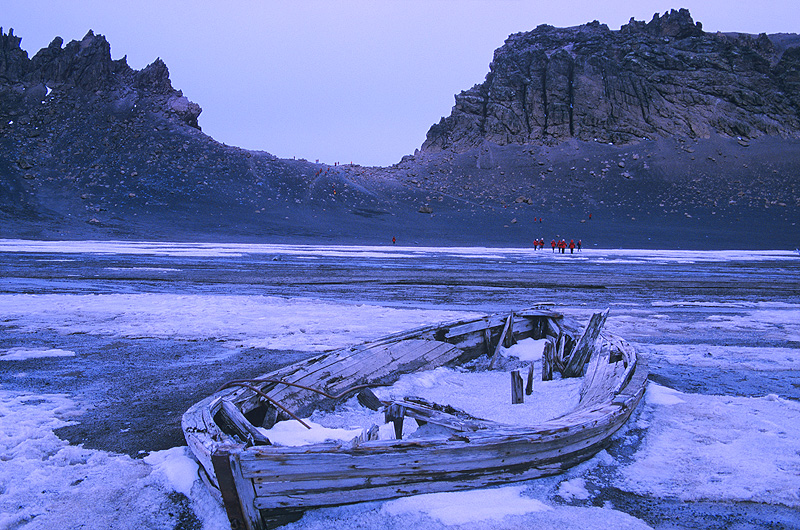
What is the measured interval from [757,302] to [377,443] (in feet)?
43.4

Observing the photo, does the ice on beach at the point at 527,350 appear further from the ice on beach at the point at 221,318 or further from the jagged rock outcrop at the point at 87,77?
the jagged rock outcrop at the point at 87,77

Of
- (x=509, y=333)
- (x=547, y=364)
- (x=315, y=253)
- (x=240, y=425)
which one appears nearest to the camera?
(x=240, y=425)

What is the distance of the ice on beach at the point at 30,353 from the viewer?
662 centimetres

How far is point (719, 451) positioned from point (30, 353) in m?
7.51

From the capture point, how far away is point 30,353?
6.84 m

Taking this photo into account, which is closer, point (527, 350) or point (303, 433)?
point (303, 433)

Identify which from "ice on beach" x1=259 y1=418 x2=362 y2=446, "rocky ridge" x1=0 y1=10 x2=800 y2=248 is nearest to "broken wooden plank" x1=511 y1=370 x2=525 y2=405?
"ice on beach" x1=259 y1=418 x2=362 y2=446

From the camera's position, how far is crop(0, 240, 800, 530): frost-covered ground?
10.3 feet

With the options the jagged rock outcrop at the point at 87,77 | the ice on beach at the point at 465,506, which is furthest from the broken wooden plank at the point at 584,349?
the jagged rock outcrop at the point at 87,77

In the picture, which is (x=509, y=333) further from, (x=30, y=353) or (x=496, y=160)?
(x=496, y=160)

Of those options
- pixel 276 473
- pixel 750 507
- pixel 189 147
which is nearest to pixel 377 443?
pixel 276 473

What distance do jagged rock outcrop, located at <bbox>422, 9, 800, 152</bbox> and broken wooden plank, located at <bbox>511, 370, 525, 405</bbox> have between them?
8275 centimetres

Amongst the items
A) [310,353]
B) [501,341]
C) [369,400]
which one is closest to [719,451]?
[369,400]

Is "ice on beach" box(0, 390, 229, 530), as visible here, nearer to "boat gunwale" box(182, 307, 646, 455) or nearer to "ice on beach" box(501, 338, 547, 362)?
"boat gunwale" box(182, 307, 646, 455)
